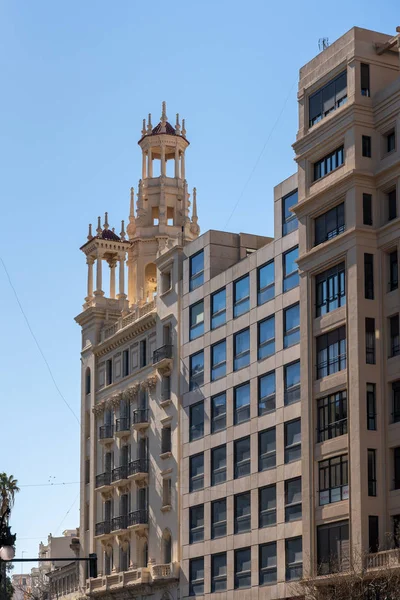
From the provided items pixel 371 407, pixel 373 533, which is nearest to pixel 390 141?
pixel 371 407

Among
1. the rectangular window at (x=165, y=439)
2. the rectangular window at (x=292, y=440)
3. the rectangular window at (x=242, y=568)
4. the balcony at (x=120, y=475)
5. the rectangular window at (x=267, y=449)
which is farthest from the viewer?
the balcony at (x=120, y=475)

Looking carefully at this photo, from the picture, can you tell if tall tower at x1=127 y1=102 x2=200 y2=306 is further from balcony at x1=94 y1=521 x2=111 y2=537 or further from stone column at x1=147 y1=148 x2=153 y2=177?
balcony at x1=94 y1=521 x2=111 y2=537

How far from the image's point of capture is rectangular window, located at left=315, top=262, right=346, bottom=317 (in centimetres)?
5825

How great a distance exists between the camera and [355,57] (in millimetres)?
58969

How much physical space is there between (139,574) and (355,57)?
120ft

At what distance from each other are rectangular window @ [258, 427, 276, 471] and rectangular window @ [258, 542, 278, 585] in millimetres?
4069

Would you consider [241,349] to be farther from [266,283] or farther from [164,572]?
[164,572]

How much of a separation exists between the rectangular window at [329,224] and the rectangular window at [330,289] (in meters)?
1.66

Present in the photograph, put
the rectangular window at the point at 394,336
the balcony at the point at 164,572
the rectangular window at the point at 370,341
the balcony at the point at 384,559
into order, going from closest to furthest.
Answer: the balcony at the point at 384,559 → the rectangular window at the point at 394,336 → the rectangular window at the point at 370,341 → the balcony at the point at 164,572

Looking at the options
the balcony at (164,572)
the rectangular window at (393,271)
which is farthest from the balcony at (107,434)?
the rectangular window at (393,271)

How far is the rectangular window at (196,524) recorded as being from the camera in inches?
2852

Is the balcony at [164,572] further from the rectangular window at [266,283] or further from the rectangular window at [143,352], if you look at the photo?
the rectangular window at [266,283]

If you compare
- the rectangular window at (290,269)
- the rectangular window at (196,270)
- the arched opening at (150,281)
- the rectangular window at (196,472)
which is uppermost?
the arched opening at (150,281)

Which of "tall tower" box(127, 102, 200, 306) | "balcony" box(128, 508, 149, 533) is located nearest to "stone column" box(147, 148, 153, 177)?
"tall tower" box(127, 102, 200, 306)
